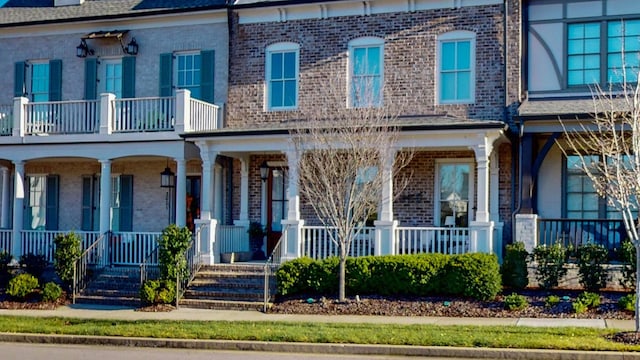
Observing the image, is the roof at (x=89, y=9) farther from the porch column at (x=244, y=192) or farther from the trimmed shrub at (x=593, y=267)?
the trimmed shrub at (x=593, y=267)

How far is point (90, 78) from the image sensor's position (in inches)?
944

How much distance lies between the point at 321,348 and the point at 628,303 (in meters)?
6.22

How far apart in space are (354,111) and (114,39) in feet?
26.5

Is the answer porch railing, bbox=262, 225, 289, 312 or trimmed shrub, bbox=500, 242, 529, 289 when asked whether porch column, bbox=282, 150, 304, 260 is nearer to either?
porch railing, bbox=262, 225, 289, 312

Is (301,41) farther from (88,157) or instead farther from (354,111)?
(88,157)

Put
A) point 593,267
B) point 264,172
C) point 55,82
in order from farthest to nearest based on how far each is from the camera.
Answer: point 55,82 → point 264,172 → point 593,267

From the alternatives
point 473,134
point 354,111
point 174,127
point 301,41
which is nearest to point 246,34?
point 301,41

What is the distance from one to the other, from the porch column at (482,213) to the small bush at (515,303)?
6.14ft

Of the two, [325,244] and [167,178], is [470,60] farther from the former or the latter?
[167,178]

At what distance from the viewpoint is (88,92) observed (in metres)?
24.0

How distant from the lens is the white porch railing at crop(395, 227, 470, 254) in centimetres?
1888

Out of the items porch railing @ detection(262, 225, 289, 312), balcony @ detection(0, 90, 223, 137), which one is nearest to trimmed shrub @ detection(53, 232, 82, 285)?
balcony @ detection(0, 90, 223, 137)

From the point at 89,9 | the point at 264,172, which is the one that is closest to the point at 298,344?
the point at 264,172

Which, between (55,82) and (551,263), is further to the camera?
(55,82)
